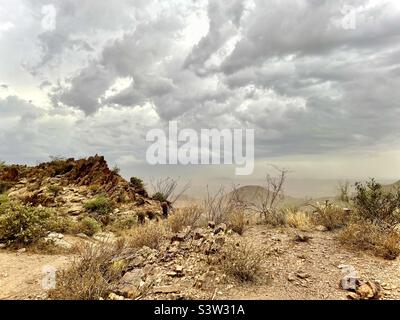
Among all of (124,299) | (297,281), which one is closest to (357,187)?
(297,281)

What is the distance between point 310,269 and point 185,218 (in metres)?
3.80

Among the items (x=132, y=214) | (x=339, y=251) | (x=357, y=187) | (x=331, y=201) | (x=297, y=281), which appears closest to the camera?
(x=297, y=281)

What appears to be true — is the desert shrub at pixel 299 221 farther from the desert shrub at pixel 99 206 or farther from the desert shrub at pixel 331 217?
the desert shrub at pixel 99 206

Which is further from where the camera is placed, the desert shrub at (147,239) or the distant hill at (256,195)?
the distant hill at (256,195)

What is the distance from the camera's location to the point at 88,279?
6.15m

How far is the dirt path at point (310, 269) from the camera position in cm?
639

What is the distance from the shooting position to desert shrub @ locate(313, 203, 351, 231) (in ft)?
33.4

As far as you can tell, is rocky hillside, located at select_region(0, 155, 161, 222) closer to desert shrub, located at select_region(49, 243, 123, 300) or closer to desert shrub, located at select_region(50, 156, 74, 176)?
desert shrub, located at select_region(50, 156, 74, 176)

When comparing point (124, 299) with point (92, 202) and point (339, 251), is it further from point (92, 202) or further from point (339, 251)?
point (92, 202)

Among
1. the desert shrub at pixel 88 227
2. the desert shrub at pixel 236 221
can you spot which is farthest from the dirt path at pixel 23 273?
the desert shrub at pixel 236 221

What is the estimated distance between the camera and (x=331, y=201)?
11.8 meters

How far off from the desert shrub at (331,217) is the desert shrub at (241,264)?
12.1 feet

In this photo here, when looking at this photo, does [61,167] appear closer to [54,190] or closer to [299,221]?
[54,190]
